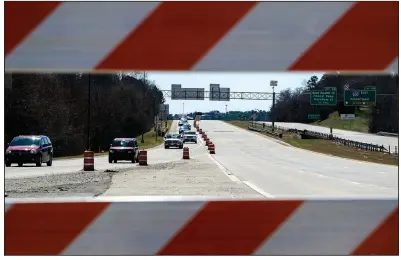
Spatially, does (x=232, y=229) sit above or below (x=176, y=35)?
below

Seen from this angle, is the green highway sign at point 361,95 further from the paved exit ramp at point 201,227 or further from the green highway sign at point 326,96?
the paved exit ramp at point 201,227

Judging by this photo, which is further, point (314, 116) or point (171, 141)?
point (171, 141)

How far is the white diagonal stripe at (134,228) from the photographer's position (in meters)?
4.10

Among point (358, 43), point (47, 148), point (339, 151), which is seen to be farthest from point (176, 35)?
point (339, 151)

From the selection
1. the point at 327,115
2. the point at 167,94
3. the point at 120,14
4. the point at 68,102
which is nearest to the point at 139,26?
the point at 120,14

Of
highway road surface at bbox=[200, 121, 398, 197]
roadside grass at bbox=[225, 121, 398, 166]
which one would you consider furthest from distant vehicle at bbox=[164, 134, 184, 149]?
highway road surface at bbox=[200, 121, 398, 197]

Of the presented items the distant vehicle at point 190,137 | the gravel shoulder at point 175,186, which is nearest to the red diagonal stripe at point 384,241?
the gravel shoulder at point 175,186

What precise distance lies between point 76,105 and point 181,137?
52.0 m

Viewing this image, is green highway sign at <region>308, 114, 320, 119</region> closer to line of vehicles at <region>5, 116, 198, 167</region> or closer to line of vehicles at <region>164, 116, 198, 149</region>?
line of vehicles at <region>5, 116, 198, 167</region>

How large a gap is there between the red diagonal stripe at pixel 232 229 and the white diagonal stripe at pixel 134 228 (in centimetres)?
7

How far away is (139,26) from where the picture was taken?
373 cm

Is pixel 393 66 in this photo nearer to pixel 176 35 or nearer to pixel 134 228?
pixel 176 35

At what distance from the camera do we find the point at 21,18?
3.71 meters

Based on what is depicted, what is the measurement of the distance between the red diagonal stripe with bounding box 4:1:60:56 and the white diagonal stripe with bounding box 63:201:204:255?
47.7 inches
